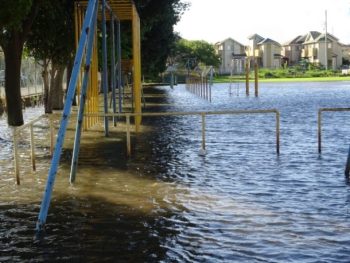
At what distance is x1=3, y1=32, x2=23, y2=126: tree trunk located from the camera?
21.0m

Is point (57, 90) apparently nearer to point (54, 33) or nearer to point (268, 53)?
point (54, 33)

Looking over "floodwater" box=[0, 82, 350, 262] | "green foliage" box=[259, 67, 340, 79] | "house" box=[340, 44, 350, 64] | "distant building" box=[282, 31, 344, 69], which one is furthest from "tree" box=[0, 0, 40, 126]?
"house" box=[340, 44, 350, 64]

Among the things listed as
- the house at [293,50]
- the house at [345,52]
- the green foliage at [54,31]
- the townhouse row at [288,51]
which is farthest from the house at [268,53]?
the green foliage at [54,31]

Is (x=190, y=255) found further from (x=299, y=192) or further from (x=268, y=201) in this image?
(x=299, y=192)

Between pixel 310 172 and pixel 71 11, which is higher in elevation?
pixel 71 11

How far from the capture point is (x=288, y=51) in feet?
500

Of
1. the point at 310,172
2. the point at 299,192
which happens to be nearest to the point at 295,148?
the point at 310,172

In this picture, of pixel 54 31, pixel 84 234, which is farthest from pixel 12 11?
pixel 84 234

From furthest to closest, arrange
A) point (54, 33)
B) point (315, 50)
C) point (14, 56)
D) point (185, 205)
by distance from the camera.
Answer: point (315, 50) → point (54, 33) → point (14, 56) → point (185, 205)

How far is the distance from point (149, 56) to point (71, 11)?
69.8 feet

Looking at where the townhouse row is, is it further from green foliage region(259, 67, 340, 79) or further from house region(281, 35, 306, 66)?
green foliage region(259, 67, 340, 79)

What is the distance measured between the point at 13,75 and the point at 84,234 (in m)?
14.5

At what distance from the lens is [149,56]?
44.1 m

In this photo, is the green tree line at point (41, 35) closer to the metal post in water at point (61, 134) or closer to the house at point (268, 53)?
the metal post in water at point (61, 134)
